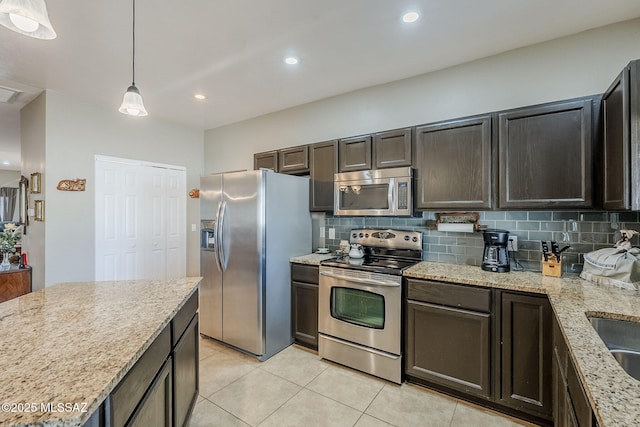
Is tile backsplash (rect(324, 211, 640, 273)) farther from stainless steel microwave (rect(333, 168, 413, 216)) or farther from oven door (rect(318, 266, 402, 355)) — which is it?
oven door (rect(318, 266, 402, 355))

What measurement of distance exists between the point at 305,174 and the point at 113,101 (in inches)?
97.4

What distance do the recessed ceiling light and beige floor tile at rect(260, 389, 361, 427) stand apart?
2.77 m

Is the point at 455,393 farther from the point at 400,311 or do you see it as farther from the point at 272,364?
the point at 272,364

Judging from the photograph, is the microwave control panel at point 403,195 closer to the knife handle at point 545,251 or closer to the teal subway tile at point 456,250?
the teal subway tile at point 456,250

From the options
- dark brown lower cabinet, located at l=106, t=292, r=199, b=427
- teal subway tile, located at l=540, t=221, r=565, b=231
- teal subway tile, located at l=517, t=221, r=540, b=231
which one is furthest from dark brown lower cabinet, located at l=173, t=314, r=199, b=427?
teal subway tile, located at l=540, t=221, r=565, b=231

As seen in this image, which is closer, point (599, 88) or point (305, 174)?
point (599, 88)

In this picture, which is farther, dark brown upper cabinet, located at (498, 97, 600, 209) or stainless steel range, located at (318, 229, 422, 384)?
stainless steel range, located at (318, 229, 422, 384)

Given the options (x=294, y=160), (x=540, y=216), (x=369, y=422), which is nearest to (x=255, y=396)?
(x=369, y=422)

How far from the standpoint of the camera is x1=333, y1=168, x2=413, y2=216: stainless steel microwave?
266 cm

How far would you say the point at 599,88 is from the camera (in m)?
2.18

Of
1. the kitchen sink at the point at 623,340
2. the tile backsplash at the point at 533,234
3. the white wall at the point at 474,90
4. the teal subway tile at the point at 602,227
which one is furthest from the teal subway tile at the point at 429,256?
the kitchen sink at the point at 623,340

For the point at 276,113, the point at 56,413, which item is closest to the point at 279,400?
the point at 56,413

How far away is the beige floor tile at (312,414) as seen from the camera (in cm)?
199

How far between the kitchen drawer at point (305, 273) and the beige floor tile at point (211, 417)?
129cm
